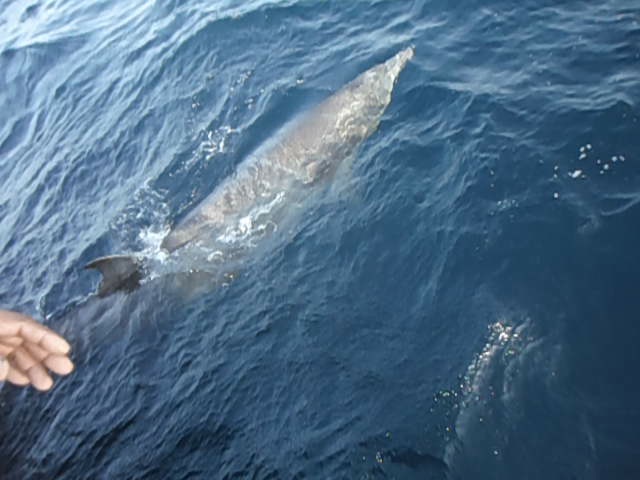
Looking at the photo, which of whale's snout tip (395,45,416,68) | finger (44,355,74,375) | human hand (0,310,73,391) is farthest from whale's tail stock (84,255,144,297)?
whale's snout tip (395,45,416,68)

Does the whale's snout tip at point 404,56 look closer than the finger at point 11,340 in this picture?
No

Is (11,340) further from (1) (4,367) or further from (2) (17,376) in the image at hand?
(2) (17,376)

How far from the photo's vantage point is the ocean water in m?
5.89

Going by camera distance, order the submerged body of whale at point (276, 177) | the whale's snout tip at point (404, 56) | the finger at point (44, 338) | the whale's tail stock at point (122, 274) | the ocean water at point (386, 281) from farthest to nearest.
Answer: the whale's snout tip at point (404, 56) → the submerged body of whale at point (276, 177) → the whale's tail stock at point (122, 274) → the ocean water at point (386, 281) → the finger at point (44, 338)

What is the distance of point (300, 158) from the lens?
401 inches

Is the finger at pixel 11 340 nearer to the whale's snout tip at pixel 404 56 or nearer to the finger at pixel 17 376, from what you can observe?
the finger at pixel 17 376

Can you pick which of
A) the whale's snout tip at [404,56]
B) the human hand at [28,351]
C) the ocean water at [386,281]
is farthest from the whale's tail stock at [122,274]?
the whale's snout tip at [404,56]

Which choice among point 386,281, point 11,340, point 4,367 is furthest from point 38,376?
point 386,281

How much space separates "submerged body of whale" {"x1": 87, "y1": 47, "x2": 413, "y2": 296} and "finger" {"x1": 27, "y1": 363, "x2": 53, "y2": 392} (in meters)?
4.12

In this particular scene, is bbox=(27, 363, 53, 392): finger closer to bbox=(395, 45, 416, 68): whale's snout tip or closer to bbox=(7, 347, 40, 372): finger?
bbox=(7, 347, 40, 372): finger

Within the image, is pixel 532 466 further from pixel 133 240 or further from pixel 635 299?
pixel 133 240

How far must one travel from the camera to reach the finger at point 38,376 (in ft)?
15.6

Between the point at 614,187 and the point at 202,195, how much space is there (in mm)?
7505

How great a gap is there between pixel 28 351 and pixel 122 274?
450cm
